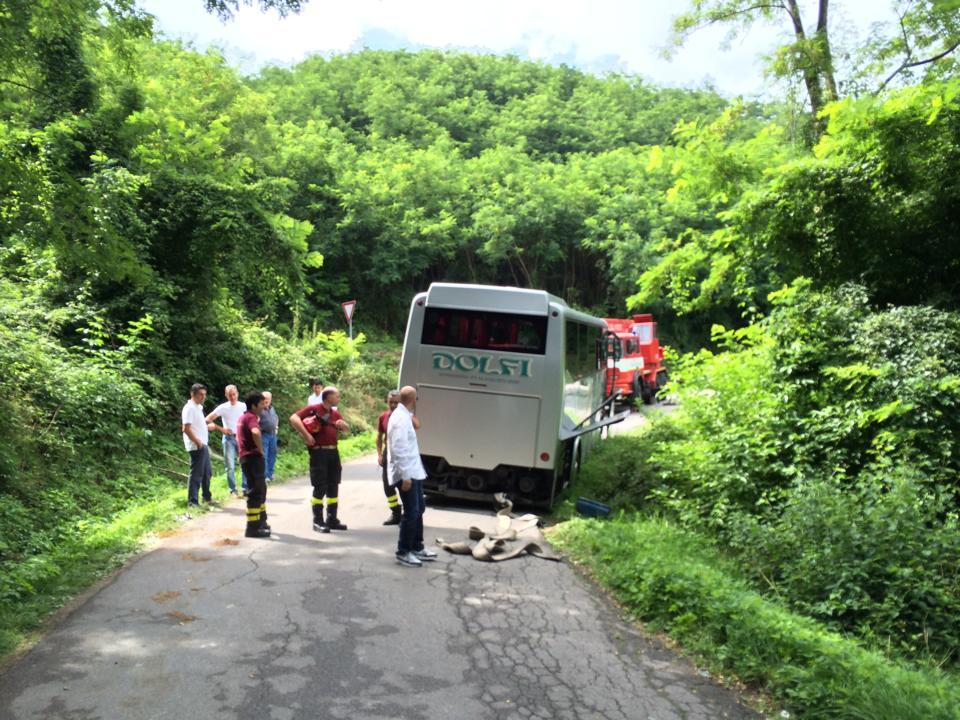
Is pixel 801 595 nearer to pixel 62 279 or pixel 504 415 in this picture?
pixel 504 415

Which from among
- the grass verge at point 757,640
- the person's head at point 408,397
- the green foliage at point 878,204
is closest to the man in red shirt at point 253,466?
the person's head at point 408,397

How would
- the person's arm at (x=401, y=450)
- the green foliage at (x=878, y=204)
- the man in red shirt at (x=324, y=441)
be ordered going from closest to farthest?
the person's arm at (x=401, y=450), the man in red shirt at (x=324, y=441), the green foliage at (x=878, y=204)

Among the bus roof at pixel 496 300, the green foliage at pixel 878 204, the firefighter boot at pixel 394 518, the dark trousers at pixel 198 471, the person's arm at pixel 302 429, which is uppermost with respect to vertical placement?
the green foliage at pixel 878 204

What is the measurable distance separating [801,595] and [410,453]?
12.9 ft

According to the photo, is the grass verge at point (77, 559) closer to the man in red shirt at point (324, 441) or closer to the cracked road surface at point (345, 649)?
the cracked road surface at point (345, 649)

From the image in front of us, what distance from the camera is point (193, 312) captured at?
17250 millimetres

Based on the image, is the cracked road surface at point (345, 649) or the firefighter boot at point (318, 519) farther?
the firefighter boot at point (318, 519)

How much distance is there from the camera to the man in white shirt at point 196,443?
414 inches

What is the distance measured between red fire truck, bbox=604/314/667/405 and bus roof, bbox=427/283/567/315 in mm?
14260

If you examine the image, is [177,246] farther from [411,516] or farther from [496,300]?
[411,516]

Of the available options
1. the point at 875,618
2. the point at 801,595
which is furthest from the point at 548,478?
the point at 875,618

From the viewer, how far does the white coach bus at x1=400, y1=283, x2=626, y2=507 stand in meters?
11.0

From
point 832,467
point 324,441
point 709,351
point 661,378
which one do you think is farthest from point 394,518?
point 661,378

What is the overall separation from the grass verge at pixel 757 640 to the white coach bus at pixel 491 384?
9.40 feet
